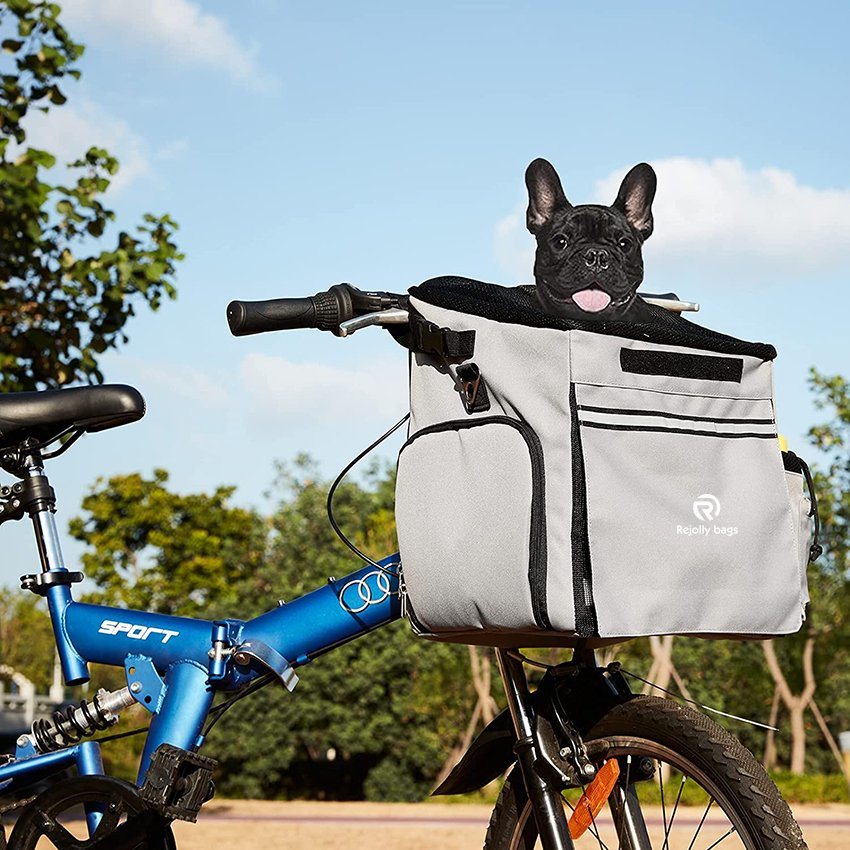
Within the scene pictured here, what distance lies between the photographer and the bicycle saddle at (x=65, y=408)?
262 centimetres

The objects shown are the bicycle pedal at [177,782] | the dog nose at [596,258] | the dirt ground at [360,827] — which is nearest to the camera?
the dog nose at [596,258]

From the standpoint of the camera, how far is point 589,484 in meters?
1.79

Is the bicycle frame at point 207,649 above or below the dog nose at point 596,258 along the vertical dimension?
below

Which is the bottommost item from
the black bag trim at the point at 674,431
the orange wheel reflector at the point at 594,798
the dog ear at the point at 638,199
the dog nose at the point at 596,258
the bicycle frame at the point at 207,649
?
the orange wheel reflector at the point at 594,798

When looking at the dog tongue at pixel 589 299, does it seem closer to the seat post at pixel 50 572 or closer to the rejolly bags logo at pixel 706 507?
the rejolly bags logo at pixel 706 507

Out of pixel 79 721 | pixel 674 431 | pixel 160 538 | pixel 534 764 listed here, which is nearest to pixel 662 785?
pixel 534 764

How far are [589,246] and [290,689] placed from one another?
991mm

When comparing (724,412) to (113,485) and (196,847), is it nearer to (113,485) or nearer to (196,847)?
(196,847)

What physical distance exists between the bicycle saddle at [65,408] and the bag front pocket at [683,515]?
1206 millimetres

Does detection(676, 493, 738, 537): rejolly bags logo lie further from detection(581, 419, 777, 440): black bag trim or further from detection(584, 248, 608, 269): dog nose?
detection(584, 248, 608, 269): dog nose

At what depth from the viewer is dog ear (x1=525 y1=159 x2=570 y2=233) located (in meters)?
2.13

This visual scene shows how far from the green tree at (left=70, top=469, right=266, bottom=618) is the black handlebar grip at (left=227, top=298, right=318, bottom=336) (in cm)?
2609

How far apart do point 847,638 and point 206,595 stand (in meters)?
14.3

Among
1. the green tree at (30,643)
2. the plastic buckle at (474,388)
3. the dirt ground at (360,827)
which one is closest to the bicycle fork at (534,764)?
the plastic buckle at (474,388)
